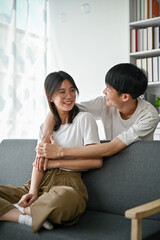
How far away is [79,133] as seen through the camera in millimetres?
1952

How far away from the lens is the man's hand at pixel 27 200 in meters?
1.73

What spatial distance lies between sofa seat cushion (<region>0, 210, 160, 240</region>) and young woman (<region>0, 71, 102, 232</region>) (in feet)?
0.12

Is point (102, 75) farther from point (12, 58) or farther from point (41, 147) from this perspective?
point (41, 147)

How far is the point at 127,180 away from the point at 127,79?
0.61 meters

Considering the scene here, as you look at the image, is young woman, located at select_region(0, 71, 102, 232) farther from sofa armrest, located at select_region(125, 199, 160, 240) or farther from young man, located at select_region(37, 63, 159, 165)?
sofa armrest, located at select_region(125, 199, 160, 240)

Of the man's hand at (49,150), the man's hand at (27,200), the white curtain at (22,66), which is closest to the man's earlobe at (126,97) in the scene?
the man's hand at (49,150)

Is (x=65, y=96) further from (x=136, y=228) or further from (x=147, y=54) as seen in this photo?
(x=147, y=54)

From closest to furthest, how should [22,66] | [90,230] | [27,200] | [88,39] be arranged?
[90,230] < [27,200] < [22,66] < [88,39]

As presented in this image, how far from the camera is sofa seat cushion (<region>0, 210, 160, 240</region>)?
4.58ft

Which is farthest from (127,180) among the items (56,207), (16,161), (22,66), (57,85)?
(22,66)

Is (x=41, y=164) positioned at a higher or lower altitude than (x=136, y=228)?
higher

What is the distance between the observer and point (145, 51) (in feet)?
12.1

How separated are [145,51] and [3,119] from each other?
6.03 ft

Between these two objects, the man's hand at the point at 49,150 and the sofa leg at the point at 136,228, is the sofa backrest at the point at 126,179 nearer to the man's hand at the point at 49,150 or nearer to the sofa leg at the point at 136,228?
the man's hand at the point at 49,150
